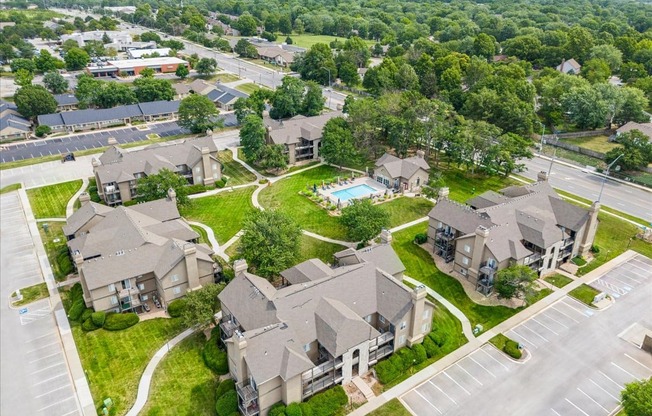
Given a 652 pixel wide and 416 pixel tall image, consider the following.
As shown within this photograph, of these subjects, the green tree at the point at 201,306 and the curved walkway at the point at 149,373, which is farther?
the green tree at the point at 201,306

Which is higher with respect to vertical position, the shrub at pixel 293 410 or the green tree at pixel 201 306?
the green tree at pixel 201 306

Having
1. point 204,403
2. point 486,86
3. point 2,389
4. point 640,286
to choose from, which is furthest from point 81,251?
point 486,86

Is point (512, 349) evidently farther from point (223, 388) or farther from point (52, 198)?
point (52, 198)

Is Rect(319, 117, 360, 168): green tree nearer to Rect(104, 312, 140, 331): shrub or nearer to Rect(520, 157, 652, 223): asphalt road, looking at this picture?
Rect(520, 157, 652, 223): asphalt road

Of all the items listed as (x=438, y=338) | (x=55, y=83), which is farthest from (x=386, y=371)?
(x=55, y=83)

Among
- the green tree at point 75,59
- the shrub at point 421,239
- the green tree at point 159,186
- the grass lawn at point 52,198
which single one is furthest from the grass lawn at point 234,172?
the green tree at point 75,59

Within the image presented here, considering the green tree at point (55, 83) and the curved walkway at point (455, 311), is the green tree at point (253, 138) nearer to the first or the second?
the curved walkway at point (455, 311)

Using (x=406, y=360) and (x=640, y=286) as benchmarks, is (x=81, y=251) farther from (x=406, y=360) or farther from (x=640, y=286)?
(x=640, y=286)
